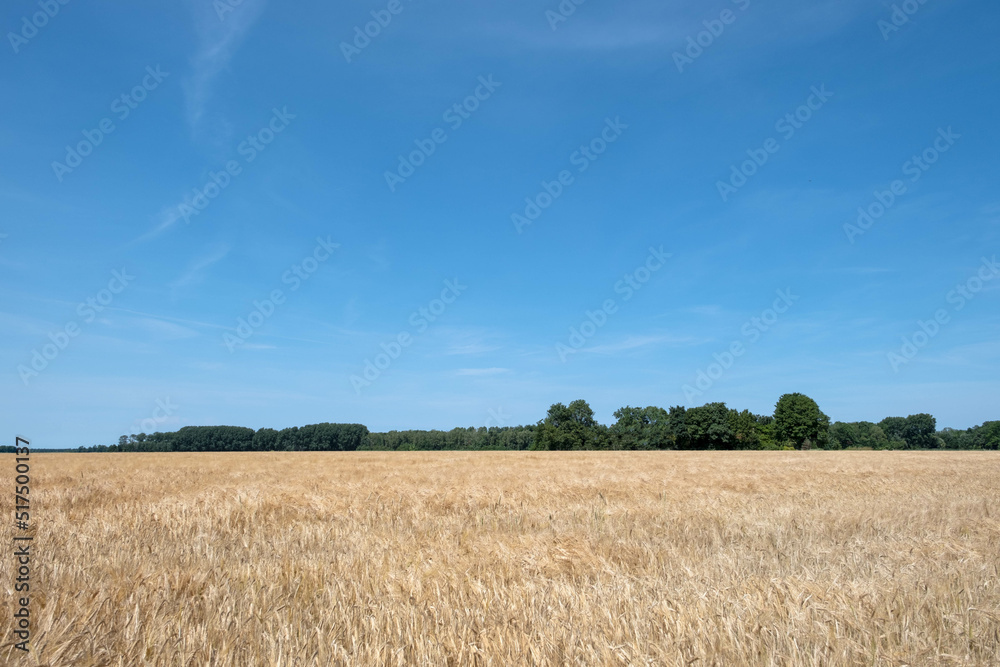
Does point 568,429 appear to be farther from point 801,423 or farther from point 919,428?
point 919,428

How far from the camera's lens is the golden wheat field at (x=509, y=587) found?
9.83 feet

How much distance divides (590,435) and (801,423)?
4008cm

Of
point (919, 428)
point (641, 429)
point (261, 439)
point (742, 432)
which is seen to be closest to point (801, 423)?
point (742, 432)

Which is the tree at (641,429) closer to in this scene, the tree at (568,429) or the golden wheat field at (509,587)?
the tree at (568,429)

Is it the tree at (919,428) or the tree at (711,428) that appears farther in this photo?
the tree at (919,428)

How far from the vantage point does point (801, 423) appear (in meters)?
98.1

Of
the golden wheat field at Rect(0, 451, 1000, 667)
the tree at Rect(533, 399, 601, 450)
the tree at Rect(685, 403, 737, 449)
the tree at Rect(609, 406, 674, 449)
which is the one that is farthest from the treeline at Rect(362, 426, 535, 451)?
the golden wheat field at Rect(0, 451, 1000, 667)

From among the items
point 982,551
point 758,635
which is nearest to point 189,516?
point 758,635

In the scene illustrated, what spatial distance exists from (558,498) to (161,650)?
29.7 feet

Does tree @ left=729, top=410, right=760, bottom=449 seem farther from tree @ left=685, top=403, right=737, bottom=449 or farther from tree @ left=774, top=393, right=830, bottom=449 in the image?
tree @ left=774, top=393, right=830, bottom=449

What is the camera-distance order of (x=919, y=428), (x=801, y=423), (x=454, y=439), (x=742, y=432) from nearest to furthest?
(x=742, y=432), (x=801, y=423), (x=454, y=439), (x=919, y=428)

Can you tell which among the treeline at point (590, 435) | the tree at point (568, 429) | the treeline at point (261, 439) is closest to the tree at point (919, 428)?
the treeline at point (590, 435)

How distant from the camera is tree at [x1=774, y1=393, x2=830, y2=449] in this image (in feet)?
321

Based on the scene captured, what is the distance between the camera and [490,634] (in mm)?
3139
